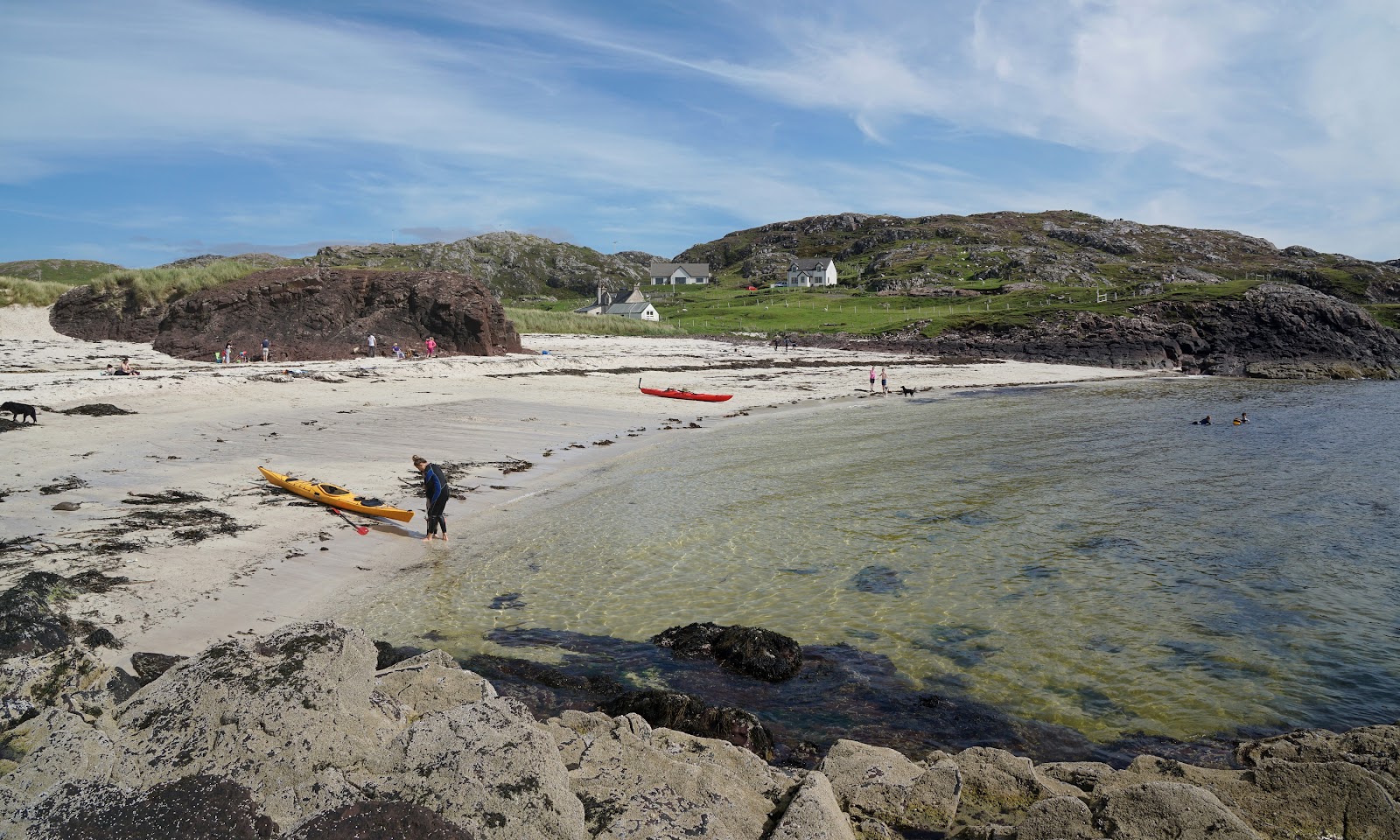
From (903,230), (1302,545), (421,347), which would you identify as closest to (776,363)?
(421,347)

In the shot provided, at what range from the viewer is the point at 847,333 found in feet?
272

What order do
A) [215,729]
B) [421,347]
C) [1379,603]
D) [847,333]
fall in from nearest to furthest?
[215,729]
[1379,603]
[421,347]
[847,333]

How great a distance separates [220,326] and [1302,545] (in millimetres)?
50300

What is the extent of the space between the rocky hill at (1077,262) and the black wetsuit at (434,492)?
107 metres

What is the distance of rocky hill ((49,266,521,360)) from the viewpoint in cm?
4425

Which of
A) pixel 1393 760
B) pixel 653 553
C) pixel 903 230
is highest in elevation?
pixel 903 230

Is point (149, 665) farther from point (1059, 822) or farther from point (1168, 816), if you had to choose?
point (1168, 816)

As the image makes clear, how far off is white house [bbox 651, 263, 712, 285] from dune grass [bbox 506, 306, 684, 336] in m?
95.5

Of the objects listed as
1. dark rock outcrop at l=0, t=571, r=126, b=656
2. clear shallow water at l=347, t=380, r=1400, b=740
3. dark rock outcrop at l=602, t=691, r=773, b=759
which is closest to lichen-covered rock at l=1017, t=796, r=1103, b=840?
dark rock outcrop at l=602, t=691, r=773, b=759

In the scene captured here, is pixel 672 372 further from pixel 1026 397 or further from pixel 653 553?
pixel 653 553

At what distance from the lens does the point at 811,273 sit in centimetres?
16462

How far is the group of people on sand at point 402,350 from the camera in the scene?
45.4m

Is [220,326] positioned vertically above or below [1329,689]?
above

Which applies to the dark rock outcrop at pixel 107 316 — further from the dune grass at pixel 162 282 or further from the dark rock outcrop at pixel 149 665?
the dark rock outcrop at pixel 149 665
